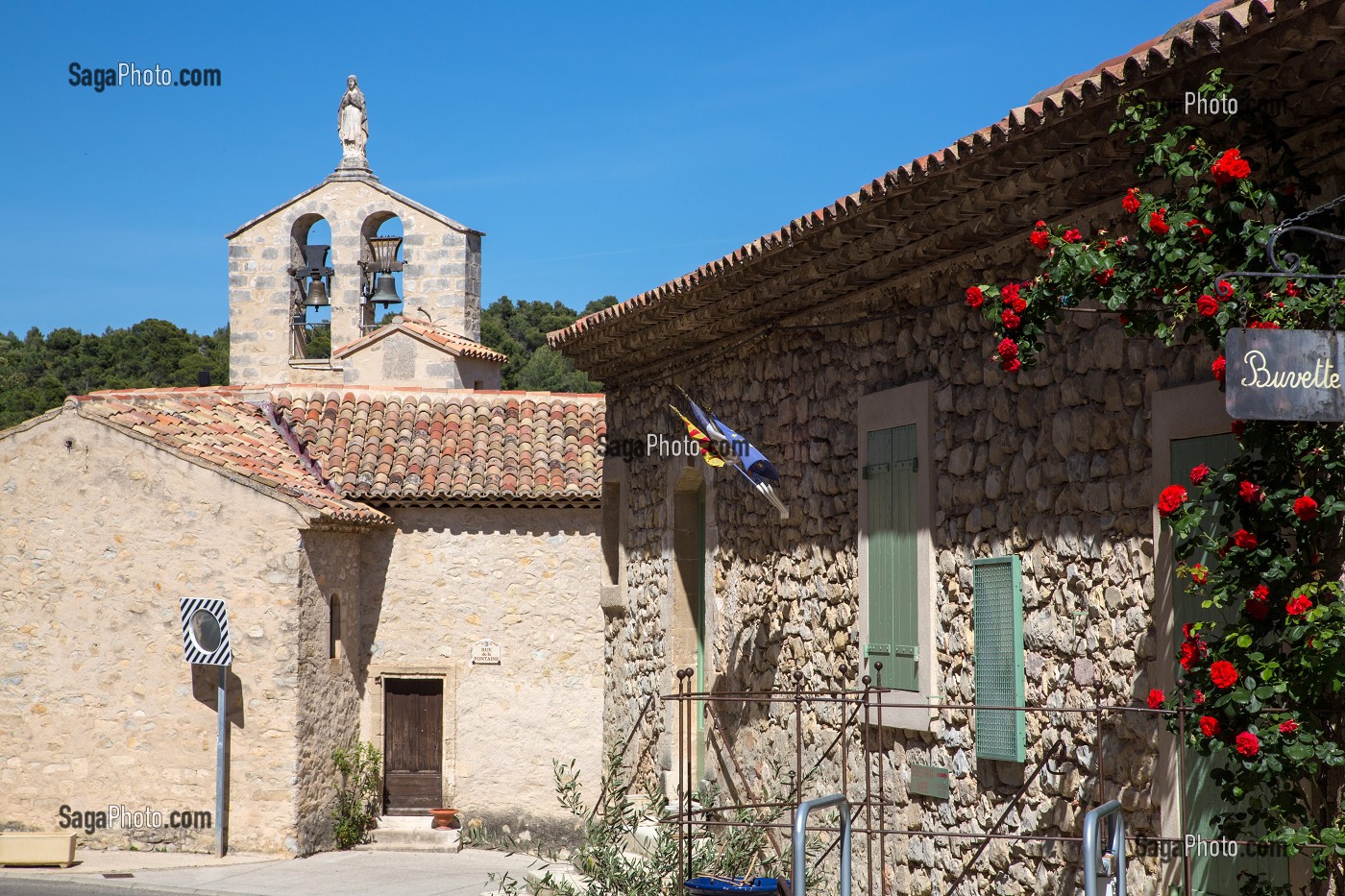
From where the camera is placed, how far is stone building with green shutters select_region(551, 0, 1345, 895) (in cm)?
576

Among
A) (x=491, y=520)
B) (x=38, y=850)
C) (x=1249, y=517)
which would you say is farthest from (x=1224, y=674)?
(x=38, y=850)

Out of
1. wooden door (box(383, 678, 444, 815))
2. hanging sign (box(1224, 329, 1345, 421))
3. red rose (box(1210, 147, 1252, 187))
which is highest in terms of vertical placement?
red rose (box(1210, 147, 1252, 187))

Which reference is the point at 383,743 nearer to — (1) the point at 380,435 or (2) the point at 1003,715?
(1) the point at 380,435

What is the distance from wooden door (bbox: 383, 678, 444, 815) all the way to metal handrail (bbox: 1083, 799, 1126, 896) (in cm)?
1241

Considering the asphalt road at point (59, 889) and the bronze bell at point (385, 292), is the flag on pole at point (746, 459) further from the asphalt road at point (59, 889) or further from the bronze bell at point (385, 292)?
the bronze bell at point (385, 292)

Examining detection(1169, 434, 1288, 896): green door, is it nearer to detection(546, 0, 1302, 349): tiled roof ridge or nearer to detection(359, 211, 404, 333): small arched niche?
detection(546, 0, 1302, 349): tiled roof ridge

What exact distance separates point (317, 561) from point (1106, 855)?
1161 centimetres

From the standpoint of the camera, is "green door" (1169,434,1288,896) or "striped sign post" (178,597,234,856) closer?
"green door" (1169,434,1288,896)

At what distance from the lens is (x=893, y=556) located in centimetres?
820

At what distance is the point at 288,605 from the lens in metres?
14.7

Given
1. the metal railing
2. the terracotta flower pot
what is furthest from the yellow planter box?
the metal railing

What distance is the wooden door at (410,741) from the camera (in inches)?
666

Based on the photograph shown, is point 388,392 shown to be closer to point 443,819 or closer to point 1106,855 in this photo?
point 443,819

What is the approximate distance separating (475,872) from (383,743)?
2.74 m
